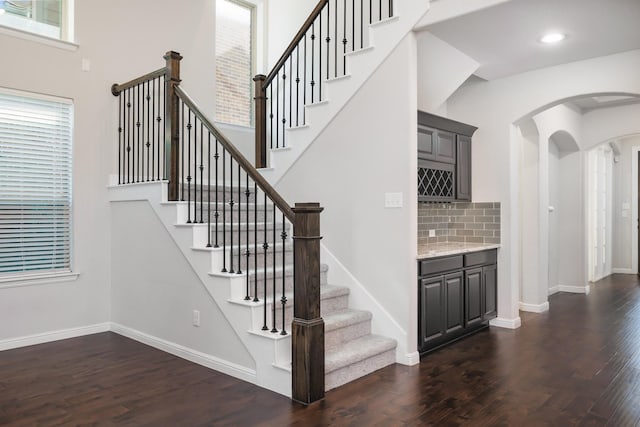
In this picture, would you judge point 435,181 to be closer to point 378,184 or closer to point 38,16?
point 378,184

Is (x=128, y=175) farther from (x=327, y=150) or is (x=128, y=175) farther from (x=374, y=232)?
(x=374, y=232)

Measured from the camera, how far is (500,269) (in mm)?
5348

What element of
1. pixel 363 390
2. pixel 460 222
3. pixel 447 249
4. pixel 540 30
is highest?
pixel 540 30

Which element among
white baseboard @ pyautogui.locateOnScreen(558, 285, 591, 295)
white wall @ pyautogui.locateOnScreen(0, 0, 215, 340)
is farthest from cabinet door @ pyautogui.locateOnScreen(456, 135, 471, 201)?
white wall @ pyautogui.locateOnScreen(0, 0, 215, 340)

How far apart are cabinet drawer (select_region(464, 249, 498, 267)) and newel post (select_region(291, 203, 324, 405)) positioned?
7.04ft

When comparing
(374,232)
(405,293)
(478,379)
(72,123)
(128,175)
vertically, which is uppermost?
(72,123)

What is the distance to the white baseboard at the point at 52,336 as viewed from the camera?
167 inches

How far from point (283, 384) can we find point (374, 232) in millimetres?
1545

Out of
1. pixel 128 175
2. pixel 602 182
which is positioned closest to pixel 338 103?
pixel 128 175

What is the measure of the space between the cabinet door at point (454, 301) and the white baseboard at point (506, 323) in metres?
0.92

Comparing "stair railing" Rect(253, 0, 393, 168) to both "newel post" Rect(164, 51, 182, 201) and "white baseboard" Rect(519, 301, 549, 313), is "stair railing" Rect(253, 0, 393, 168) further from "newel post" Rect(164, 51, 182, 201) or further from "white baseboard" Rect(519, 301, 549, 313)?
"white baseboard" Rect(519, 301, 549, 313)

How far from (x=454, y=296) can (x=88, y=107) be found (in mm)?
4097

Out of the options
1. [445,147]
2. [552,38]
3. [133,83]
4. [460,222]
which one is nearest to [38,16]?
[133,83]

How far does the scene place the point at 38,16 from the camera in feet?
15.0
